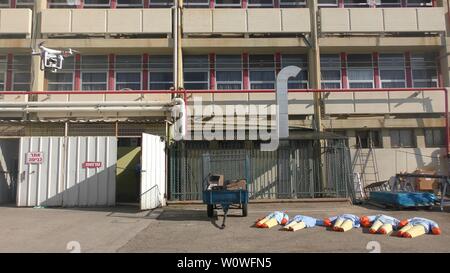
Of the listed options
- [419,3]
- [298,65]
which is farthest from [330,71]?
[419,3]

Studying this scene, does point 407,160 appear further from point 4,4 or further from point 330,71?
point 4,4

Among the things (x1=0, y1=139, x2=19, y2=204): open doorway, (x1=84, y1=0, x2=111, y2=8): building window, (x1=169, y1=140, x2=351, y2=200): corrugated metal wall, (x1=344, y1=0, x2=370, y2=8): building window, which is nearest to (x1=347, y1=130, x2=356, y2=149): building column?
(x1=169, y1=140, x2=351, y2=200): corrugated metal wall

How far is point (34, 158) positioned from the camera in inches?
655

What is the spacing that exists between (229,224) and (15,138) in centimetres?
992

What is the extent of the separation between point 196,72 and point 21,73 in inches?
338

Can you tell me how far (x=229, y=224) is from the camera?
483 inches

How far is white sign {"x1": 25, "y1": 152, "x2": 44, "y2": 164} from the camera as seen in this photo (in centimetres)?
1659

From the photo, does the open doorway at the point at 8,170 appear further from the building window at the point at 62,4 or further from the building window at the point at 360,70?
the building window at the point at 360,70

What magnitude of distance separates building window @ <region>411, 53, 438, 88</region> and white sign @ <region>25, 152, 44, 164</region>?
691 inches

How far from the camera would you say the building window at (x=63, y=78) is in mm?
22375

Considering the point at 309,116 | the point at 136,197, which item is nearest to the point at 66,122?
the point at 136,197

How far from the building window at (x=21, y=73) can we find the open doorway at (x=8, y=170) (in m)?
4.62

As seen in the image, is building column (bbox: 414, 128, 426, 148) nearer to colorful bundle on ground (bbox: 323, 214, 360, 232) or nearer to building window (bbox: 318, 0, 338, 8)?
building window (bbox: 318, 0, 338, 8)
